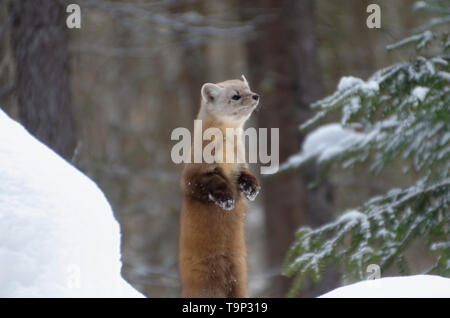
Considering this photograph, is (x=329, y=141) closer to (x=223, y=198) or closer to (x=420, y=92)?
(x=420, y=92)

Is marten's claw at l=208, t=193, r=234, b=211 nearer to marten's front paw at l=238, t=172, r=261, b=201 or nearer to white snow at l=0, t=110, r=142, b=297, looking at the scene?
marten's front paw at l=238, t=172, r=261, b=201

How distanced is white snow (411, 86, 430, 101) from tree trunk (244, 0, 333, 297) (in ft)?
12.8

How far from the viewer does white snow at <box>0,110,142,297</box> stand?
2713 millimetres

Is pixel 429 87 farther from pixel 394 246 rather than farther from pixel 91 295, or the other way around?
pixel 91 295

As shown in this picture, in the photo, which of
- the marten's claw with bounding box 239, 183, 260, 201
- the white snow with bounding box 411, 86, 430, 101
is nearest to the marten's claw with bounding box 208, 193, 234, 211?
the marten's claw with bounding box 239, 183, 260, 201

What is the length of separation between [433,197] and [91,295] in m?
3.11

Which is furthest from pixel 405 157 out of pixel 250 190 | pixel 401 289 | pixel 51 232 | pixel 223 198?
pixel 51 232

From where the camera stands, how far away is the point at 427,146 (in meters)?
4.81

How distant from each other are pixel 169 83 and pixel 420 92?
11.2 metres

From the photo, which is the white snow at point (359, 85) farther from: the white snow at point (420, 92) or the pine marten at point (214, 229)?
the pine marten at point (214, 229)

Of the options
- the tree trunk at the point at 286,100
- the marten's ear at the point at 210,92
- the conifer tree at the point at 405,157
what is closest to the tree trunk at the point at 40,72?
the marten's ear at the point at 210,92

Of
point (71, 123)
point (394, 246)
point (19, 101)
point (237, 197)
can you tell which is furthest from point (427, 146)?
point (19, 101)
